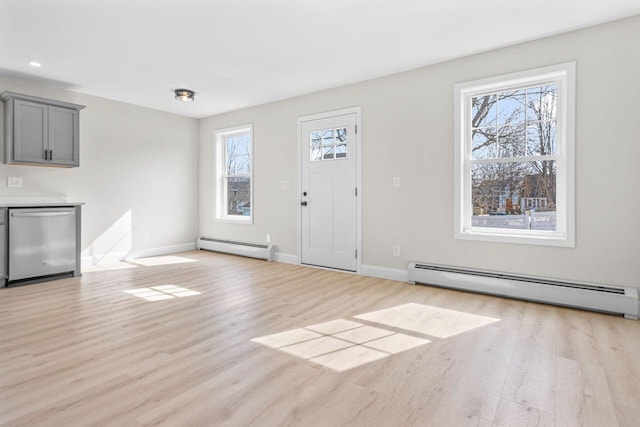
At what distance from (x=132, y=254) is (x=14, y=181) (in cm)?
183

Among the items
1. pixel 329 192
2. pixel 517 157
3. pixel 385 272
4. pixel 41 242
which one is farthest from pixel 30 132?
pixel 517 157

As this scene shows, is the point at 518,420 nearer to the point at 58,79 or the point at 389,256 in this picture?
the point at 389,256

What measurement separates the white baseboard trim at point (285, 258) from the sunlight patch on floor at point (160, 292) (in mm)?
1817

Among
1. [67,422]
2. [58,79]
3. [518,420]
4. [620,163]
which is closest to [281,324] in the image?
[67,422]

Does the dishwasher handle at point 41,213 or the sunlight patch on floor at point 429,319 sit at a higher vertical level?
the dishwasher handle at point 41,213

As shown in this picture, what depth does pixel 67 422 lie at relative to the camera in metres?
1.52

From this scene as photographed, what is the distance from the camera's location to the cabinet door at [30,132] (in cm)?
412

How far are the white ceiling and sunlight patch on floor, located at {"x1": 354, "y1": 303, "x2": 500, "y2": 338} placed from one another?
2.54 meters

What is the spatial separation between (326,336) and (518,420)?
1.28 meters

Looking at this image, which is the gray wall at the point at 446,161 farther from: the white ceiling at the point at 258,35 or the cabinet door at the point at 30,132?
the cabinet door at the point at 30,132

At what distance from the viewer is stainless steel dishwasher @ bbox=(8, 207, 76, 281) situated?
389 centimetres

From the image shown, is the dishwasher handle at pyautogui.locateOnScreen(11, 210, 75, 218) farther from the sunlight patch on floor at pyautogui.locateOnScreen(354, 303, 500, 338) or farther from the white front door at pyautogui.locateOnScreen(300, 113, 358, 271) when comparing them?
the sunlight patch on floor at pyautogui.locateOnScreen(354, 303, 500, 338)

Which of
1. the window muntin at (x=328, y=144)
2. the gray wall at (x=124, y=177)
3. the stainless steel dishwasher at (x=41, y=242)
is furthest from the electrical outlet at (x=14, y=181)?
the window muntin at (x=328, y=144)

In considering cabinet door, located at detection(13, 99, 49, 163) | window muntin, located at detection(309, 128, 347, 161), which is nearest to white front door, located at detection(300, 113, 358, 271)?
window muntin, located at detection(309, 128, 347, 161)
